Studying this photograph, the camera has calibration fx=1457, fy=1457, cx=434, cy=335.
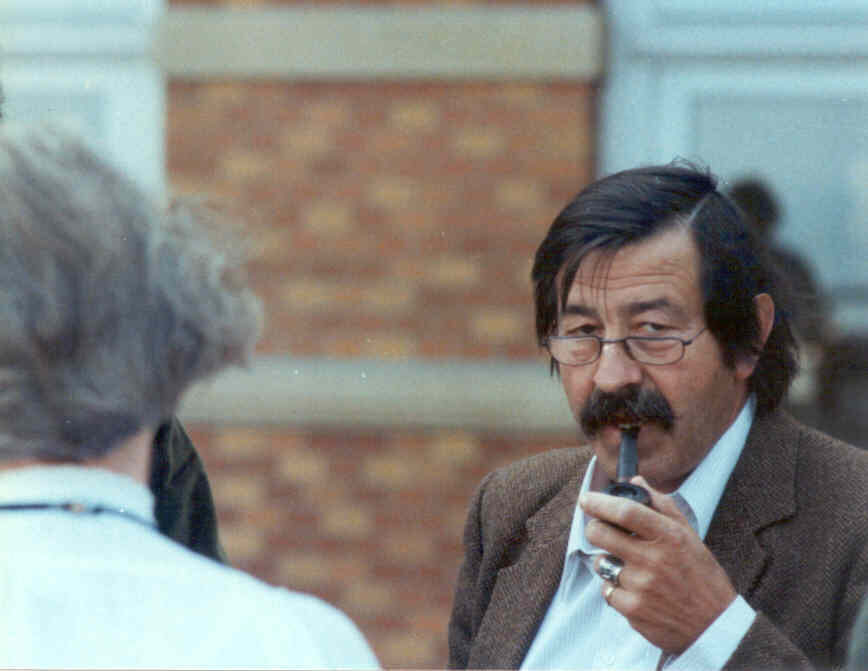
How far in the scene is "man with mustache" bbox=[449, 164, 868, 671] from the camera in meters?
1.99

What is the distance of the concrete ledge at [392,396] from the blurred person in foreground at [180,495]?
7.25 feet

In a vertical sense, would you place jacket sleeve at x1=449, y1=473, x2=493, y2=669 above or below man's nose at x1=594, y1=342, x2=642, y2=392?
below

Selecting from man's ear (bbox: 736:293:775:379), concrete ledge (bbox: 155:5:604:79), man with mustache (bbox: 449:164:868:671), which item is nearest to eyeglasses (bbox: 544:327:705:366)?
man with mustache (bbox: 449:164:868:671)

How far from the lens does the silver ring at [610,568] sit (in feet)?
6.01

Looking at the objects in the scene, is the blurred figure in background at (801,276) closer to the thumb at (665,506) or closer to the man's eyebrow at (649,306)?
the man's eyebrow at (649,306)

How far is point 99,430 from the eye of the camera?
1308mm

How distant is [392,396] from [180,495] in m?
2.28

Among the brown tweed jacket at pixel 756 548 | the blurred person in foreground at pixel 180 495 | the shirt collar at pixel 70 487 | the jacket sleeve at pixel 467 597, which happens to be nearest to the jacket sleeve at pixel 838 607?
the brown tweed jacket at pixel 756 548

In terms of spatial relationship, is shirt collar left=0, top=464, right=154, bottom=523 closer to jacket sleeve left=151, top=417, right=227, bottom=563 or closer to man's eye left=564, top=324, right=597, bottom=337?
jacket sleeve left=151, top=417, right=227, bottom=563

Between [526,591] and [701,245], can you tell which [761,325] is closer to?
[701,245]

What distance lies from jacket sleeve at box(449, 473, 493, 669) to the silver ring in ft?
1.63

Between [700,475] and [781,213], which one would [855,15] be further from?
[700,475]

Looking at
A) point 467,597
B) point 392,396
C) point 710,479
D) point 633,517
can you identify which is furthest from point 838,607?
point 392,396

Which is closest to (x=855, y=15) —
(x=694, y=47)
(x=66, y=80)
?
(x=694, y=47)
